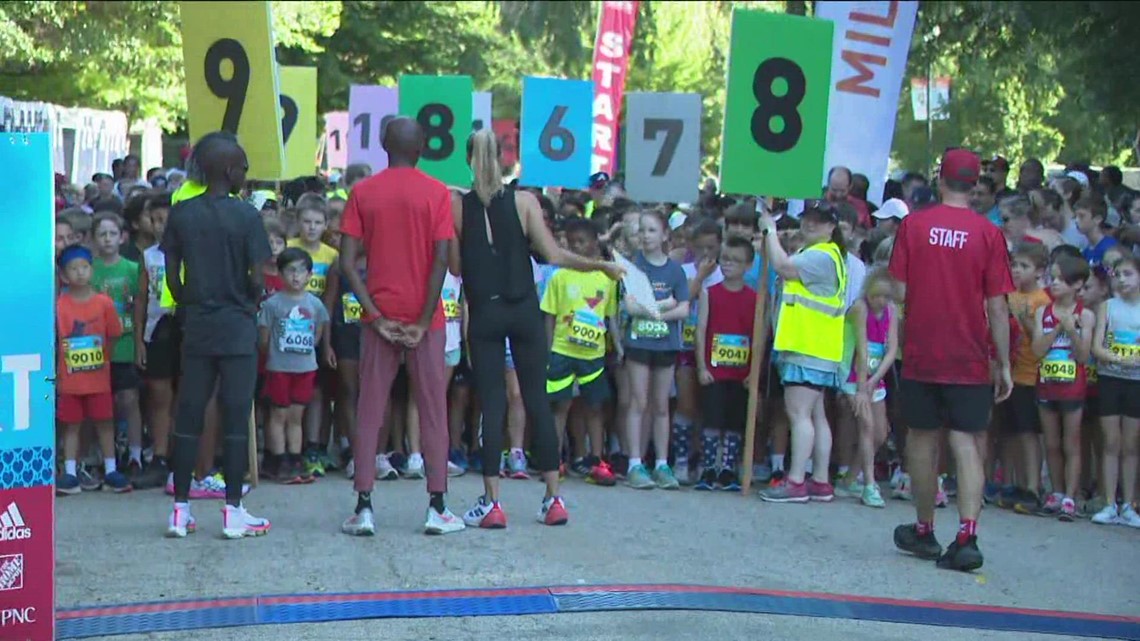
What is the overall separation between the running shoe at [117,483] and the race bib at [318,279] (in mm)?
1714

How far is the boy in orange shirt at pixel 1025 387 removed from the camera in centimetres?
1076

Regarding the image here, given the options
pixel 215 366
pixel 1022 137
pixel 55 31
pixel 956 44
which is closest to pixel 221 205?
pixel 215 366

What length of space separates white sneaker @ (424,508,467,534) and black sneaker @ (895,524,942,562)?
2302mm

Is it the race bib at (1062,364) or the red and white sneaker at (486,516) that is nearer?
the red and white sneaker at (486,516)

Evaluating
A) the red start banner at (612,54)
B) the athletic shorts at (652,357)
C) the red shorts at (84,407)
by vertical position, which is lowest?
the red shorts at (84,407)

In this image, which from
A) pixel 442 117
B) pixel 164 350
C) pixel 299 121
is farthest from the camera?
pixel 299 121

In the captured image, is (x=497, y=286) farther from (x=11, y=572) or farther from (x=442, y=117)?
(x=442, y=117)

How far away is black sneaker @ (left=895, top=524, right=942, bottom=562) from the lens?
8773 millimetres

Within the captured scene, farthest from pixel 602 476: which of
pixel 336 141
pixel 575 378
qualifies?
pixel 336 141

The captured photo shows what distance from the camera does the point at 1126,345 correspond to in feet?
34.2

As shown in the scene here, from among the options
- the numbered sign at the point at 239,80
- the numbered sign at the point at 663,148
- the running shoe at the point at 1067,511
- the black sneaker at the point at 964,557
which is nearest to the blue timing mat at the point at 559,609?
the black sneaker at the point at 964,557

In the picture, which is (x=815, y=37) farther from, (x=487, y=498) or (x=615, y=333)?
(x=487, y=498)

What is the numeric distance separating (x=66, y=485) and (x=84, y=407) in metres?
0.48

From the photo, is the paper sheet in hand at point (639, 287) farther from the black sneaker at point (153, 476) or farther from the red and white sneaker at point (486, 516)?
the black sneaker at point (153, 476)
